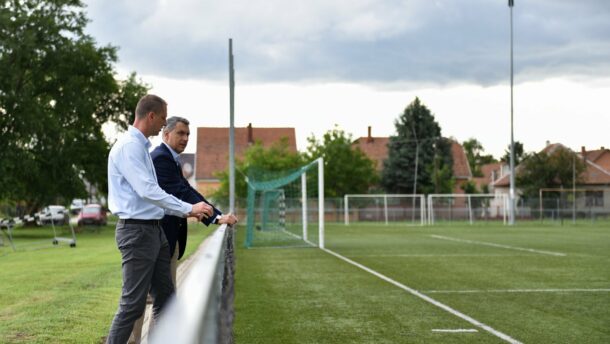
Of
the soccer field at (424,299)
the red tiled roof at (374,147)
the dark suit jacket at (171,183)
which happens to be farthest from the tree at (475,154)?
the dark suit jacket at (171,183)

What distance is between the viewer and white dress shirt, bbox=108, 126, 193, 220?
17.6ft

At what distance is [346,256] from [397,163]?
62.6 metres

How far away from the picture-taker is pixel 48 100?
45.9 meters

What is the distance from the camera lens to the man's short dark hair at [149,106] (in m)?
5.54

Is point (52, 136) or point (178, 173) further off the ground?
point (52, 136)

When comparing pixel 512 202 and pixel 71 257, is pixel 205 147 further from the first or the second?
pixel 71 257

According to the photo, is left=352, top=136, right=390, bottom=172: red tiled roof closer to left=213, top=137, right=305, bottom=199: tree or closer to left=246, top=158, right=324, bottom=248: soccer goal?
left=213, top=137, right=305, bottom=199: tree

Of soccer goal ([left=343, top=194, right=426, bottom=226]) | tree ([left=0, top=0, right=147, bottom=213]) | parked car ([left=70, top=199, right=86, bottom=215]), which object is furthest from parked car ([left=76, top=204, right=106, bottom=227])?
soccer goal ([left=343, top=194, right=426, bottom=226])

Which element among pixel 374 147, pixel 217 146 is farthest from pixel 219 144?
pixel 374 147

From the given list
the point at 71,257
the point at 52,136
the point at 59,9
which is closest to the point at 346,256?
the point at 71,257

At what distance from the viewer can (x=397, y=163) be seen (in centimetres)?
8488

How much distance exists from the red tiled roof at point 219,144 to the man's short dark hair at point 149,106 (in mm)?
91034

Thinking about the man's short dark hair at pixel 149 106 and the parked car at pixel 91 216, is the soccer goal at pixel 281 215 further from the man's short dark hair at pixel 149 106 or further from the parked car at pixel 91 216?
the man's short dark hair at pixel 149 106

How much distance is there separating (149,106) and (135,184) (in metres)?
0.50
